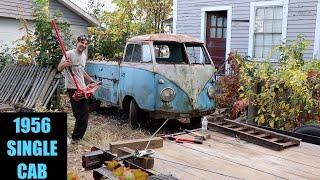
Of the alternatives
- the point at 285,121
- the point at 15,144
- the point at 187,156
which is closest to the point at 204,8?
the point at 285,121

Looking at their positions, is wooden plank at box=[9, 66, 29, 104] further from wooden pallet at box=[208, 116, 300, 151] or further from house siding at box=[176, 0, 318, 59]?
wooden pallet at box=[208, 116, 300, 151]

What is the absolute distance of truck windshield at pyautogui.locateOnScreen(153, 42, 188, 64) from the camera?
9218mm

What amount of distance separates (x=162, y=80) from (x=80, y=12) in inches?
495

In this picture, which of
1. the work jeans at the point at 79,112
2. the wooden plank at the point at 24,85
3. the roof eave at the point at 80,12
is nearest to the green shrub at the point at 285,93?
the work jeans at the point at 79,112

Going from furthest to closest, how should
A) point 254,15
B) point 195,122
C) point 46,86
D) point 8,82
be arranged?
point 254,15 → point 8,82 → point 46,86 → point 195,122

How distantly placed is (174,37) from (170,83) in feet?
4.38

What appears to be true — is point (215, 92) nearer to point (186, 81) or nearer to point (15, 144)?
point (186, 81)

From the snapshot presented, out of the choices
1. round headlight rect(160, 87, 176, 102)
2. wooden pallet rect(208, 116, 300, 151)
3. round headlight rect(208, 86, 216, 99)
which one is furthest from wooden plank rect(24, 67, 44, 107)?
wooden pallet rect(208, 116, 300, 151)

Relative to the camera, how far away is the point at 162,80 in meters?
8.24

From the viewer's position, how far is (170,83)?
27.2ft

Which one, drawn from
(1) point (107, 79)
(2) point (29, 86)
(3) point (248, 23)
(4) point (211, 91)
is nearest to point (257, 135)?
(4) point (211, 91)

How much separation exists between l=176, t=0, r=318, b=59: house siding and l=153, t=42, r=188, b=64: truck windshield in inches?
193

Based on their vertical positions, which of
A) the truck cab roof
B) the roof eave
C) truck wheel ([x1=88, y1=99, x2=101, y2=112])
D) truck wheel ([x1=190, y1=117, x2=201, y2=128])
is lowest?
truck wheel ([x1=190, y1=117, x2=201, y2=128])

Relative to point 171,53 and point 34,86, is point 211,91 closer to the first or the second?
point 171,53
